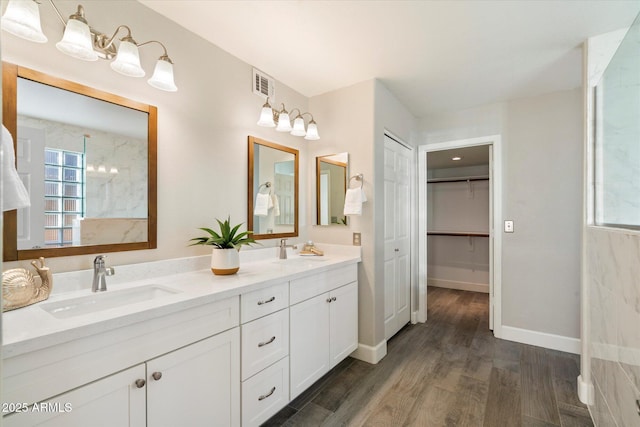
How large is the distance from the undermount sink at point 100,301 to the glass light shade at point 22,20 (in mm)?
1100

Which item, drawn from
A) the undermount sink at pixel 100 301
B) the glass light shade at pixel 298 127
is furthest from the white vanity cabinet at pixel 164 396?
the glass light shade at pixel 298 127

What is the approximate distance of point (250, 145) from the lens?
2.31 meters

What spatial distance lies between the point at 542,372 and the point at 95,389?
2968 mm

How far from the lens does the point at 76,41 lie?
4.22ft

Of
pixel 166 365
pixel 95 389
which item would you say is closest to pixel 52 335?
pixel 95 389

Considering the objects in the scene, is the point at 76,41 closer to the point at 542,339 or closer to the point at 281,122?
the point at 281,122

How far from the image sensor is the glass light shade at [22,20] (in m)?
1.14

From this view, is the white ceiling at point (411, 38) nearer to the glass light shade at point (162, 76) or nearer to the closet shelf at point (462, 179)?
the glass light shade at point (162, 76)

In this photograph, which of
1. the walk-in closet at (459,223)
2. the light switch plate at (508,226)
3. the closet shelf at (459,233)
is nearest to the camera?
the light switch plate at (508,226)

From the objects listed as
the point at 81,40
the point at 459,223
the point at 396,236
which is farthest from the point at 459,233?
the point at 81,40

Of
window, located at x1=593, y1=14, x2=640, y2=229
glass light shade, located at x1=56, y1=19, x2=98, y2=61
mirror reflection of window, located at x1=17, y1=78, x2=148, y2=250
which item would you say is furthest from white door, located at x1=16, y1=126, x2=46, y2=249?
window, located at x1=593, y1=14, x2=640, y2=229

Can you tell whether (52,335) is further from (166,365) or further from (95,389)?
(166,365)

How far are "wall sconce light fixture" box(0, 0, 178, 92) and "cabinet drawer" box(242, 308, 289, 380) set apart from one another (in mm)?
1389

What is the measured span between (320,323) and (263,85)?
193cm
